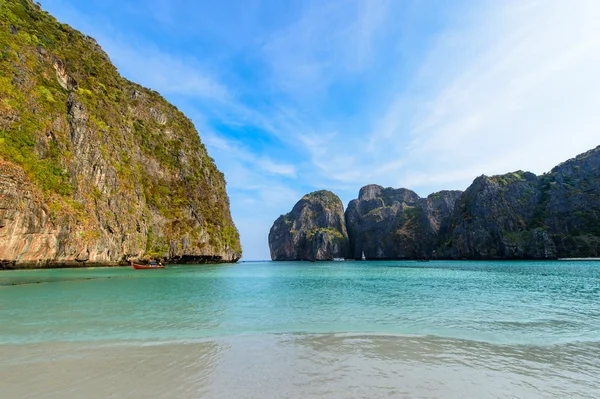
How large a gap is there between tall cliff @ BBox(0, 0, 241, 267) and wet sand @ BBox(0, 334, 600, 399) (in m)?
39.4

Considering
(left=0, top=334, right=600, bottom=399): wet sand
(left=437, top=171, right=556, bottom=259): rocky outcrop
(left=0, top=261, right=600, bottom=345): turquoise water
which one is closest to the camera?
(left=0, top=334, right=600, bottom=399): wet sand

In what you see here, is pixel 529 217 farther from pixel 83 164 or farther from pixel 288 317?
pixel 83 164

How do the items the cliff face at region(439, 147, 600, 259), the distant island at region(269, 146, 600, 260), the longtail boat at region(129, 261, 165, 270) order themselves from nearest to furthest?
the longtail boat at region(129, 261, 165, 270) → the cliff face at region(439, 147, 600, 259) → the distant island at region(269, 146, 600, 260)

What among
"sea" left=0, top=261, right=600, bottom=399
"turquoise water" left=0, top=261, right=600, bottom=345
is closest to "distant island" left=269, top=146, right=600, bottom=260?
"turquoise water" left=0, top=261, right=600, bottom=345

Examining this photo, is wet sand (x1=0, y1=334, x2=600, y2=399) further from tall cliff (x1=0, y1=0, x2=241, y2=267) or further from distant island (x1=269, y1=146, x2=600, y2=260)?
distant island (x1=269, y1=146, x2=600, y2=260)

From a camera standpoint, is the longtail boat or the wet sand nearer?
the wet sand

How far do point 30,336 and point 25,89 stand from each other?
47.6m

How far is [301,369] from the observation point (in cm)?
639

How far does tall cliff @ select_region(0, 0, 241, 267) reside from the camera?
3762 centimetres

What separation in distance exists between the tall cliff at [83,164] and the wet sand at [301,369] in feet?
129

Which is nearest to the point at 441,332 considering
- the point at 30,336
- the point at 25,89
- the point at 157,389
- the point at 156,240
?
the point at 157,389

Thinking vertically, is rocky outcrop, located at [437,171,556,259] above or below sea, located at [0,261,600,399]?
above

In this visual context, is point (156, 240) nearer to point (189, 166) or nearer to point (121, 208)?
point (121, 208)

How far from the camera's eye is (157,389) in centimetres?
529
